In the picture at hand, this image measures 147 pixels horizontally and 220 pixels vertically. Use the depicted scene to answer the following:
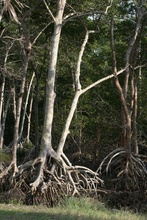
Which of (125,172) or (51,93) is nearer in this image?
(51,93)

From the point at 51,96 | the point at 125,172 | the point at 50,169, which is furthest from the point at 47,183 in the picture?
the point at 125,172

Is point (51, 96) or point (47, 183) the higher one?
point (51, 96)

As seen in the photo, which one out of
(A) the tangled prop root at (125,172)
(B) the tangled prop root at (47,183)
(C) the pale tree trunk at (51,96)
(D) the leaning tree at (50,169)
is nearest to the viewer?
(B) the tangled prop root at (47,183)

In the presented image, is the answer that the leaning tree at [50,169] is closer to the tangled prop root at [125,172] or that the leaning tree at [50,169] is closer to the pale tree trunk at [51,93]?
the pale tree trunk at [51,93]

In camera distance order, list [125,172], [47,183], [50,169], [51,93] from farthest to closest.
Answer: [125,172] → [51,93] → [50,169] → [47,183]

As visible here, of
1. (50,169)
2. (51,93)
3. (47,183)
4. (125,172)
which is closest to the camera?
(47,183)

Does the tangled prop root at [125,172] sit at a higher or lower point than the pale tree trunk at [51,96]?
lower

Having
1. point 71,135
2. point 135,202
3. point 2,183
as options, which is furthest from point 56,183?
point 71,135

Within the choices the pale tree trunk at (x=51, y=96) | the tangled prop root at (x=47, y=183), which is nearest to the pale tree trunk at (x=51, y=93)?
the pale tree trunk at (x=51, y=96)

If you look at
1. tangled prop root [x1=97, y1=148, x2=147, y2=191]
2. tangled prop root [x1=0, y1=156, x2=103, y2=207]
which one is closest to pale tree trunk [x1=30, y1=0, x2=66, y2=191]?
tangled prop root [x1=0, y1=156, x2=103, y2=207]

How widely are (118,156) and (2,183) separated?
16.5ft

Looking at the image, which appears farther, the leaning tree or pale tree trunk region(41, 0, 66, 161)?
pale tree trunk region(41, 0, 66, 161)

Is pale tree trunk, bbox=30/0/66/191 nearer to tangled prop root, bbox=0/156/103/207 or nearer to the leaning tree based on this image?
the leaning tree

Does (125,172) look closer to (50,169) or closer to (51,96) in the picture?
(50,169)
